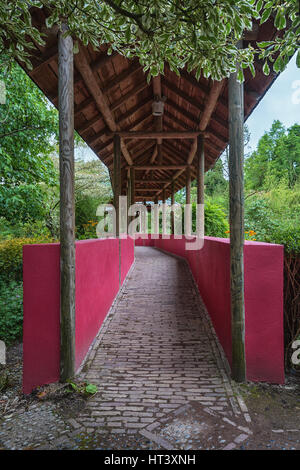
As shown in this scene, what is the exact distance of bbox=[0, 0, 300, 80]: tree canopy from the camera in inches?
70.1

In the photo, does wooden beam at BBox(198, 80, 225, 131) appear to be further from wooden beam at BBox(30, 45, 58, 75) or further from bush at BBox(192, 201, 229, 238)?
bush at BBox(192, 201, 229, 238)

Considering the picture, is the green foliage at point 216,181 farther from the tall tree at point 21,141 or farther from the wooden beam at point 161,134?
the tall tree at point 21,141

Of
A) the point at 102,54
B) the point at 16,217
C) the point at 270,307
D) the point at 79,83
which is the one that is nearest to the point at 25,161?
the point at 16,217

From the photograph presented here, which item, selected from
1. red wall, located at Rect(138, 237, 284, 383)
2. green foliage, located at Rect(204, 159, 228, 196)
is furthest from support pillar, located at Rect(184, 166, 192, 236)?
green foliage, located at Rect(204, 159, 228, 196)

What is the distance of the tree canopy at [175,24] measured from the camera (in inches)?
70.1

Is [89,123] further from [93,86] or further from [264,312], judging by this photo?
[264,312]

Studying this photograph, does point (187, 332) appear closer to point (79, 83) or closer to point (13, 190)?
point (79, 83)

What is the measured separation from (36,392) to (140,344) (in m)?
1.51

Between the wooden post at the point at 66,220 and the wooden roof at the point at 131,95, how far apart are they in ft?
1.22

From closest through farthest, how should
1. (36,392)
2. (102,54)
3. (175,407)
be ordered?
1. (175,407)
2. (36,392)
3. (102,54)

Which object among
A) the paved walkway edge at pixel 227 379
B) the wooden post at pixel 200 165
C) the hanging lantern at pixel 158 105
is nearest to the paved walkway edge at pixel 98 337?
the paved walkway edge at pixel 227 379

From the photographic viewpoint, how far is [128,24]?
6.49 ft

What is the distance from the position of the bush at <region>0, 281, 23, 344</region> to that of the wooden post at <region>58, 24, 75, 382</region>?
269cm

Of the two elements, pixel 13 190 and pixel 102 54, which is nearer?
pixel 102 54
